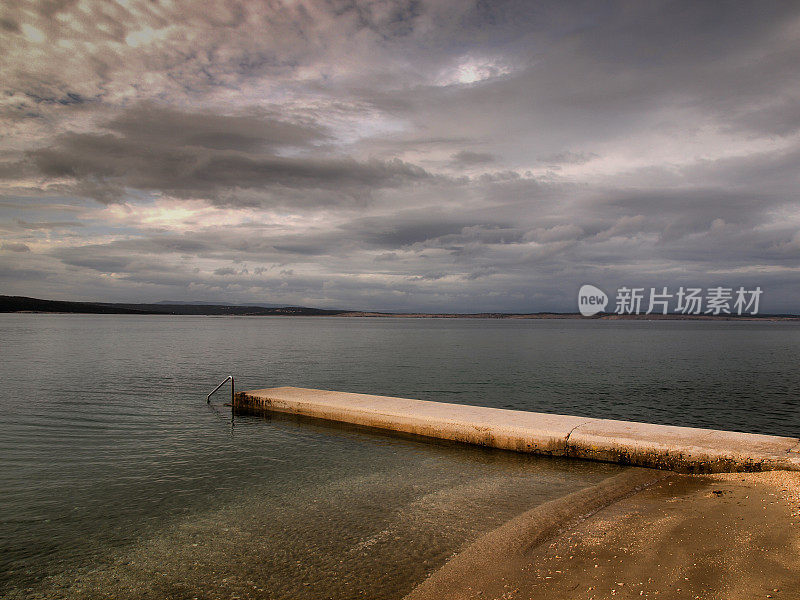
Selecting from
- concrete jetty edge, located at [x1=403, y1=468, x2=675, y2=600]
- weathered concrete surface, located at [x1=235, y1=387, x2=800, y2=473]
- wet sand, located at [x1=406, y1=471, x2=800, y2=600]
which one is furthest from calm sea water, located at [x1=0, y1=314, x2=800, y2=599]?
wet sand, located at [x1=406, y1=471, x2=800, y2=600]

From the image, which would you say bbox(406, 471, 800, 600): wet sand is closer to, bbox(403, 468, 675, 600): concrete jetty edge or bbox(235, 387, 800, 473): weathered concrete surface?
bbox(403, 468, 675, 600): concrete jetty edge

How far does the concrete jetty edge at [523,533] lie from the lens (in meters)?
6.36

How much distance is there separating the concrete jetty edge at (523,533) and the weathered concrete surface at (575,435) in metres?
0.80

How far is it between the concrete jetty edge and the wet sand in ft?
0.08

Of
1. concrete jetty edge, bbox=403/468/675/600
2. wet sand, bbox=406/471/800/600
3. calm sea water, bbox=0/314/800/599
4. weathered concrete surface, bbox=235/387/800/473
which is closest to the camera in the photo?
wet sand, bbox=406/471/800/600

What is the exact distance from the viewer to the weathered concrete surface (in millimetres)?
10359

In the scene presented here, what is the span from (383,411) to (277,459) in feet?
12.9

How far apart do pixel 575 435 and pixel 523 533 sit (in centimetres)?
505

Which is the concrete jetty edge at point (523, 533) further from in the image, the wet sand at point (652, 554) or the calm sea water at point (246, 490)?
the calm sea water at point (246, 490)

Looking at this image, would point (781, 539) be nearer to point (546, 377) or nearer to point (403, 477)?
point (403, 477)

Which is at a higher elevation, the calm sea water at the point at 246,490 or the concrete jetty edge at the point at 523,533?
the concrete jetty edge at the point at 523,533

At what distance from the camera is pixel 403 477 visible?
11.0m

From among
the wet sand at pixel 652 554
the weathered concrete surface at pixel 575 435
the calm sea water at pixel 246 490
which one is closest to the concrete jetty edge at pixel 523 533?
the wet sand at pixel 652 554

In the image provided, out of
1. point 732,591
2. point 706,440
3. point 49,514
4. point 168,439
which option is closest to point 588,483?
point 706,440
